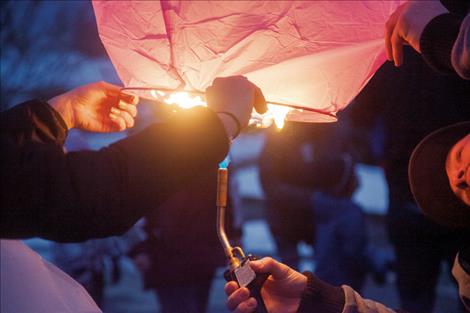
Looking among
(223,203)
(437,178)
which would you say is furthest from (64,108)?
(437,178)

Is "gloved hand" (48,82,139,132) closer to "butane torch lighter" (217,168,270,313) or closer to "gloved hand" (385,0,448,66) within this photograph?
"butane torch lighter" (217,168,270,313)

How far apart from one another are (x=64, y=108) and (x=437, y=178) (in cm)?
95

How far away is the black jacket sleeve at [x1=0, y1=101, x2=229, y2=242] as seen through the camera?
90cm

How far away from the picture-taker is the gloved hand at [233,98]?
3.46 feet

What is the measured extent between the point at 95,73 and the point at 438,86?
2.49 m

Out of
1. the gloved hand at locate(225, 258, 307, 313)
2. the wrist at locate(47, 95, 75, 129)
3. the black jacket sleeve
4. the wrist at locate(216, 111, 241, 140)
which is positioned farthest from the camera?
the gloved hand at locate(225, 258, 307, 313)

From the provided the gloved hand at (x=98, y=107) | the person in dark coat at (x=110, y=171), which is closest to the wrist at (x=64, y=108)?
the gloved hand at (x=98, y=107)

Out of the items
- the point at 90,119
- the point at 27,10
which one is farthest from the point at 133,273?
the point at 90,119

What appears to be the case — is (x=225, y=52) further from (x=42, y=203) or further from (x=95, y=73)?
(x=95, y=73)

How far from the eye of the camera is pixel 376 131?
3.36 m

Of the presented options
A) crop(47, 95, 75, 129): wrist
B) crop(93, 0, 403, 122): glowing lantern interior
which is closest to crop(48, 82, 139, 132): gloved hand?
crop(47, 95, 75, 129): wrist

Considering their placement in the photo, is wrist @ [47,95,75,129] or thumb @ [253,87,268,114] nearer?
thumb @ [253,87,268,114]

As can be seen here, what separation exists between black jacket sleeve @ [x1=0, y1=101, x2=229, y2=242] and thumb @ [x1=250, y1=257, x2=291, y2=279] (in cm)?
49

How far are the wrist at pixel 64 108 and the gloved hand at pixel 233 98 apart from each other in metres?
0.44
